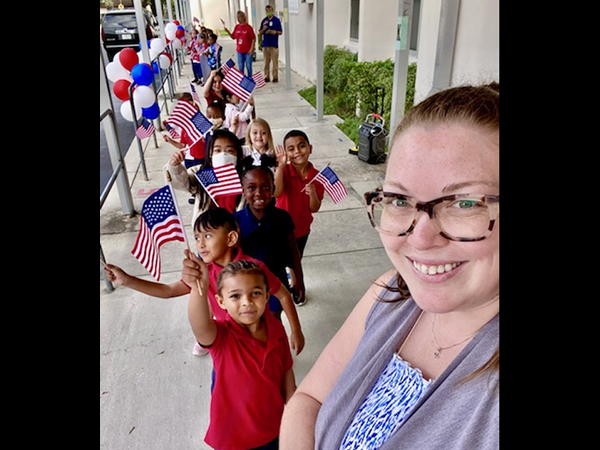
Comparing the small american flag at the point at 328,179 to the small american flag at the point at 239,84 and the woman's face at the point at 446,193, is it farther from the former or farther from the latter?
the woman's face at the point at 446,193

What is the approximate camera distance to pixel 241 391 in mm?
1881

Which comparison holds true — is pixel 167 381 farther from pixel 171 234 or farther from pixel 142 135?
pixel 142 135

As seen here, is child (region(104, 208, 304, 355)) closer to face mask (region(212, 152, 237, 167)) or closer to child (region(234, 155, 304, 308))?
child (region(234, 155, 304, 308))

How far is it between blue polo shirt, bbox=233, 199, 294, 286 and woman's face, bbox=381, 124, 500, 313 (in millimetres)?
1722

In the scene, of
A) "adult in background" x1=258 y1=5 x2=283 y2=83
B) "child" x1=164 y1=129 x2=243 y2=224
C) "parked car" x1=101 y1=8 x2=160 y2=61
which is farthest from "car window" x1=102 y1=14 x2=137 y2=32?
"child" x1=164 y1=129 x2=243 y2=224

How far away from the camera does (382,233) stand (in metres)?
1.14

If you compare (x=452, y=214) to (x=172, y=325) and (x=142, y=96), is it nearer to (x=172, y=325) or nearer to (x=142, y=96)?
(x=172, y=325)

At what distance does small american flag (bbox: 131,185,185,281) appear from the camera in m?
2.11

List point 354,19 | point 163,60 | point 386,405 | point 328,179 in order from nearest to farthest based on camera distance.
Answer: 1. point 386,405
2. point 328,179
3. point 163,60
4. point 354,19

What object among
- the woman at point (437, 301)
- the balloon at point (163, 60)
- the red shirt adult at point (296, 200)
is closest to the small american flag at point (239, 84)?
the red shirt adult at point (296, 200)

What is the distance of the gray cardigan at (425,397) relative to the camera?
86 centimetres

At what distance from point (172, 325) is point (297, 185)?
1.52 metres

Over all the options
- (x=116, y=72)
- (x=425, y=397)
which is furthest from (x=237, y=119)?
(x=425, y=397)
